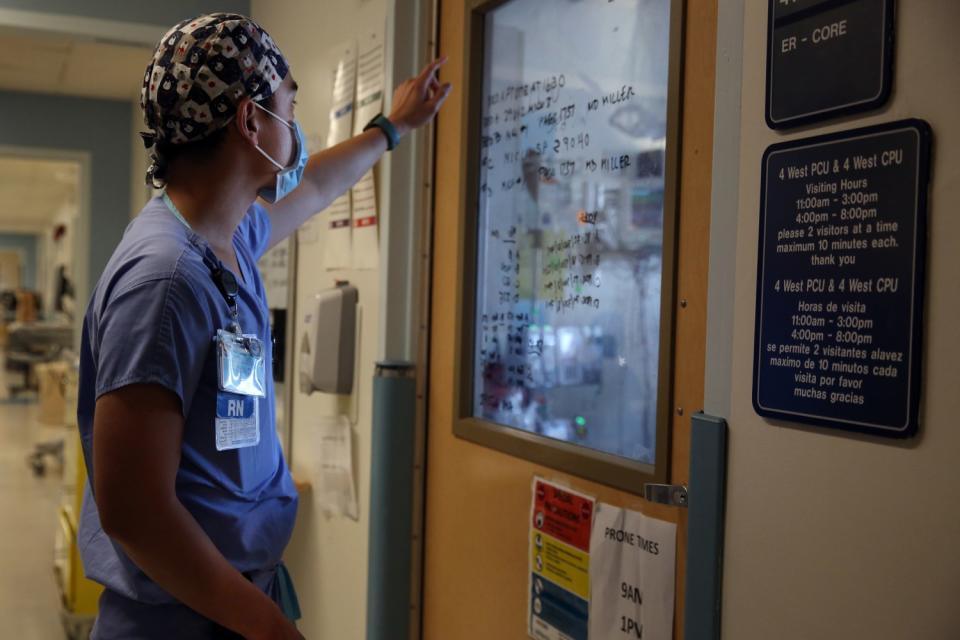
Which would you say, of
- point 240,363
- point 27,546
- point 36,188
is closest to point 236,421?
point 240,363

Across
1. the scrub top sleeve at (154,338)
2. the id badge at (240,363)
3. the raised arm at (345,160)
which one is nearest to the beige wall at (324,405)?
the raised arm at (345,160)

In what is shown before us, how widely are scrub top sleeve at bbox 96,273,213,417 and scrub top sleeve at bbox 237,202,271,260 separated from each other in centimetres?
40

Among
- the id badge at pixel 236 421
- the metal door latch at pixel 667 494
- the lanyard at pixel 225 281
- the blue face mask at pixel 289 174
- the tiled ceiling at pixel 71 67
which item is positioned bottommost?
the metal door latch at pixel 667 494

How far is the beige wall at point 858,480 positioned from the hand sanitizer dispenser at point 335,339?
56.0 inches

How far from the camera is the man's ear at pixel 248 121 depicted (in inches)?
49.1

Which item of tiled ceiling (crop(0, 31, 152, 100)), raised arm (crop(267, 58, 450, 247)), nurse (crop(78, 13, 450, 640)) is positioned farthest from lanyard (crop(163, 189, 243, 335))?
tiled ceiling (crop(0, 31, 152, 100))

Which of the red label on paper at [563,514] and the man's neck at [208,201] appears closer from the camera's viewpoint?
the man's neck at [208,201]

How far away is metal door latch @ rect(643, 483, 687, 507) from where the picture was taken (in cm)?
132

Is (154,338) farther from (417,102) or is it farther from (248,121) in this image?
(417,102)

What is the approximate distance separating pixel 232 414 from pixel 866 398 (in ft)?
2.63

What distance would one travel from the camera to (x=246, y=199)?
A: 1320mm

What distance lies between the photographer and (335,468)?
2498 millimetres

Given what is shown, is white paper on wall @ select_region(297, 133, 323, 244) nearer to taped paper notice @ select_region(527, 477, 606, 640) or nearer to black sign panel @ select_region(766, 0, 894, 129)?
taped paper notice @ select_region(527, 477, 606, 640)

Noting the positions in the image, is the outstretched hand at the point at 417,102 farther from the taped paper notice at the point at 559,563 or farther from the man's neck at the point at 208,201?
the taped paper notice at the point at 559,563
